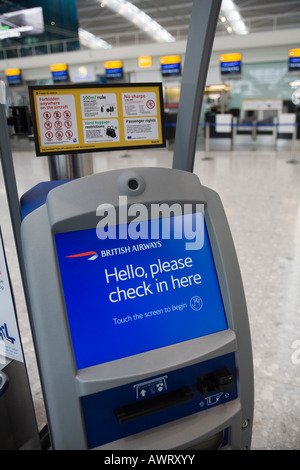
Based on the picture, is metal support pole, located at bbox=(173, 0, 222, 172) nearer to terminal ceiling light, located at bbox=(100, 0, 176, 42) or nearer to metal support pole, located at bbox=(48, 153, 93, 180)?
metal support pole, located at bbox=(48, 153, 93, 180)

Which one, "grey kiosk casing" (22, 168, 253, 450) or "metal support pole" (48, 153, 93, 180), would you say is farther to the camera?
"metal support pole" (48, 153, 93, 180)

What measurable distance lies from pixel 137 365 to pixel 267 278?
243 cm

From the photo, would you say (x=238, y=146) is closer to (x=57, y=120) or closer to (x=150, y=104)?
(x=150, y=104)

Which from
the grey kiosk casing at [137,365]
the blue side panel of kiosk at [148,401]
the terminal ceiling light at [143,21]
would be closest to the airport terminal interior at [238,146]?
the terminal ceiling light at [143,21]

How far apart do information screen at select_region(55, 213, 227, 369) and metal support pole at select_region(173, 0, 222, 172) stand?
49 cm

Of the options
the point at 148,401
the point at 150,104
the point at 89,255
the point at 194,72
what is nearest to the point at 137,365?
the point at 148,401

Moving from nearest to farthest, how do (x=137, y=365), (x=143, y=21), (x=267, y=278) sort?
(x=137, y=365) < (x=267, y=278) < (x=143, y=21)

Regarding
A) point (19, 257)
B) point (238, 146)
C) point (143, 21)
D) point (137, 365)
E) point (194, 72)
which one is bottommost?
point (238, 146)

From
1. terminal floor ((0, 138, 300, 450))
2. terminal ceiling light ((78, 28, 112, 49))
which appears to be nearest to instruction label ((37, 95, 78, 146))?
terminal floor ((0, 138, 300, 450))

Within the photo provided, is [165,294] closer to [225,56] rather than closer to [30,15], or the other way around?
[30,15]

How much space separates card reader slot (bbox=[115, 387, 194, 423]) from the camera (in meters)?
0.85

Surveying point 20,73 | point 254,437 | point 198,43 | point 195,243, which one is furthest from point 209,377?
point 20,73

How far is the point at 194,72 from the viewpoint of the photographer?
1.34 metres

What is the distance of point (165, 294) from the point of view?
0.96 m
